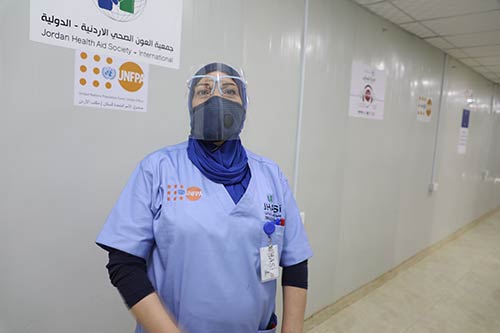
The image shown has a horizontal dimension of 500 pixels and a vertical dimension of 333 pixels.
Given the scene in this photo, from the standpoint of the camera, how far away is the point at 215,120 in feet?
3.88

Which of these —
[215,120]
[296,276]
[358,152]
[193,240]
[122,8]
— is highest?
[122,8]

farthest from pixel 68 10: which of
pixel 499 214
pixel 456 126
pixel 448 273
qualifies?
pixel 499 214

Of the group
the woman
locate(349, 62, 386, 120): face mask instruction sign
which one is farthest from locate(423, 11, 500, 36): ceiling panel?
the woman

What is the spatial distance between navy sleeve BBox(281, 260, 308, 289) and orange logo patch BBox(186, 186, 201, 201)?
1.58 ft

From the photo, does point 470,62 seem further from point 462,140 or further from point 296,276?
point 296,276

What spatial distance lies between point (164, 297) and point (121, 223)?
0.29m

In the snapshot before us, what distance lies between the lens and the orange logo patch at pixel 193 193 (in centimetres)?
110

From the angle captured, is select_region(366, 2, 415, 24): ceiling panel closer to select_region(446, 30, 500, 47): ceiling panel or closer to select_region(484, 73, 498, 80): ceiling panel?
select_region(446, 30, 500, 47): ceiling panel

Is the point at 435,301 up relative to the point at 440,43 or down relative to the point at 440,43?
down

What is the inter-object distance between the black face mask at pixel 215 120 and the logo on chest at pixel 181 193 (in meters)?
0.20

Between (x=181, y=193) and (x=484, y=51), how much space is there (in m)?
4.33

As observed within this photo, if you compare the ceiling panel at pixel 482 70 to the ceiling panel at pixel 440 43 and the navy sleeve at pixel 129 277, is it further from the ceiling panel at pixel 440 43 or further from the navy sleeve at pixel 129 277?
the navy sleeve at pixel 129 277

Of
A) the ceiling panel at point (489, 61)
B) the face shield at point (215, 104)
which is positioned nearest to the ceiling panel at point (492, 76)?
the ceiling panel at point (489, 61)

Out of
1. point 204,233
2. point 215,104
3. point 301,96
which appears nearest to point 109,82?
point 215,104
